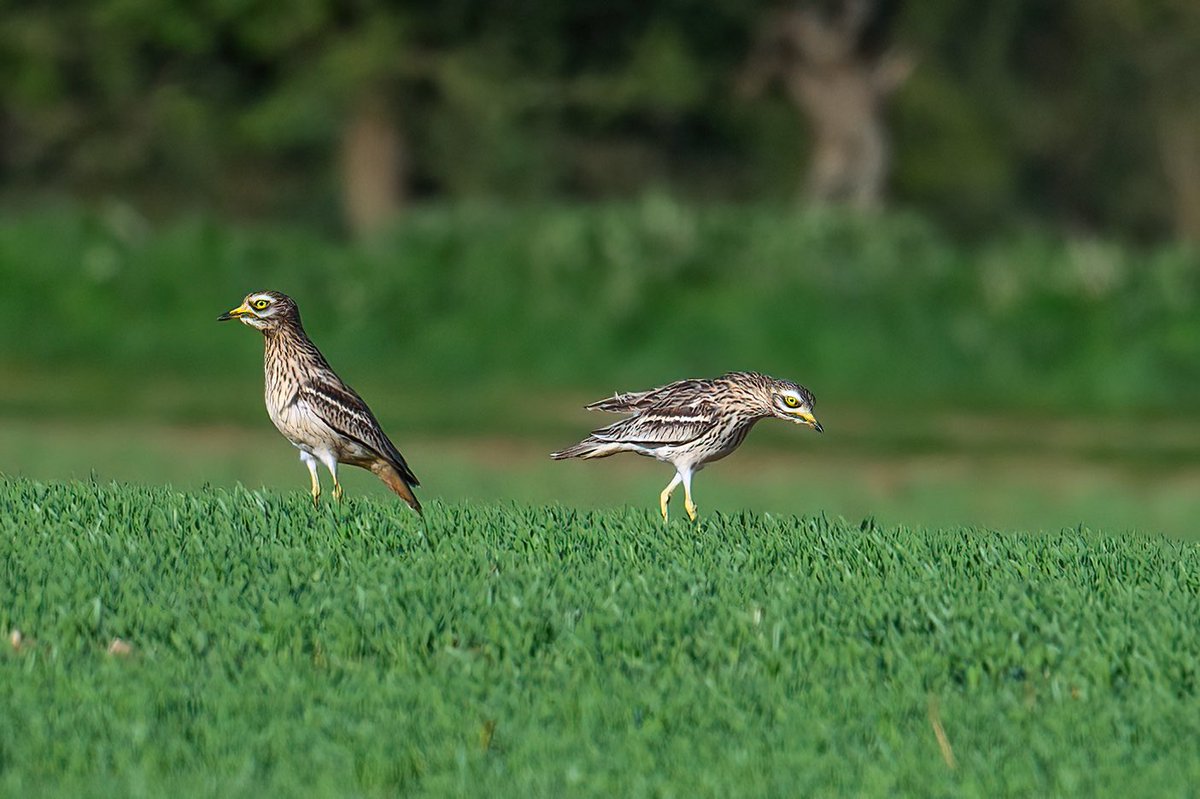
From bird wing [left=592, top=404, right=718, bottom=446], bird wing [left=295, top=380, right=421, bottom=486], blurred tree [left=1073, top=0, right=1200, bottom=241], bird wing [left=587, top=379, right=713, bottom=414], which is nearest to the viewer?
bird wing [left=295, top=380, right=421, bottom=486]

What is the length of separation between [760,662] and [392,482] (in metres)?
2.65

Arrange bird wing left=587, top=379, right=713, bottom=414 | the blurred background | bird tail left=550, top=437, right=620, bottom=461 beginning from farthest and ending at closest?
the blurred background, bird tail left=550, top=437, right=620, bottom=461, bird wing left=587, top=379, right=713, bottom=414

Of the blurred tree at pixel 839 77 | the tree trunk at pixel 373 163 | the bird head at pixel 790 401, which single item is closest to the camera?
the bird head at pixel 790 401

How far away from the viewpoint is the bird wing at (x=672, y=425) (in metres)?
8.81

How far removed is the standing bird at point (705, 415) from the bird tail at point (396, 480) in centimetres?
69

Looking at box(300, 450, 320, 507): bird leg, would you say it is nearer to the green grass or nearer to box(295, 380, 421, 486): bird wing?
the green grass

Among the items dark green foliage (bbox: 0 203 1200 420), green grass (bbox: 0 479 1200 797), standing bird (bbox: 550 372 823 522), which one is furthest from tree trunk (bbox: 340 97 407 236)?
green grass (bbox: 0 479 1200 797)

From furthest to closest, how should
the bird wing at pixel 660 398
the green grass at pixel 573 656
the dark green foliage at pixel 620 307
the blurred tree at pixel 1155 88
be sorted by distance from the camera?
the blurred tree at pixel 1155 88, the dark green foliage at pixel 620 307, the bird wing at pixel 660 398, the green grass at pixel 573 656

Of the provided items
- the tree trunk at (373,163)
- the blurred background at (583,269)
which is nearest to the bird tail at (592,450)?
the blurred background at (583,269)

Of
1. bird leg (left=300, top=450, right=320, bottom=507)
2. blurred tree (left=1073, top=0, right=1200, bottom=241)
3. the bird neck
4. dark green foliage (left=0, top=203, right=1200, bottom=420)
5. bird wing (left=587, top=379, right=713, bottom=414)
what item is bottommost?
bird leg (left=300, top=450, right=320, bottom=507)

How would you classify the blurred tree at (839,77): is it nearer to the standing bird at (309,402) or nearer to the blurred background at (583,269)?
the blurred background at (583,269)

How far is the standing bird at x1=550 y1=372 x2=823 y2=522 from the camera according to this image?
8.77 metres

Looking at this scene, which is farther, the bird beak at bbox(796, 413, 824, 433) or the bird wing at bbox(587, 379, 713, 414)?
the bird wing at bbox(587, 379, 713, 414)

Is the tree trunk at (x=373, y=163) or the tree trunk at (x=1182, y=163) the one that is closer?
the tree trunk at (x=373, y=163)
